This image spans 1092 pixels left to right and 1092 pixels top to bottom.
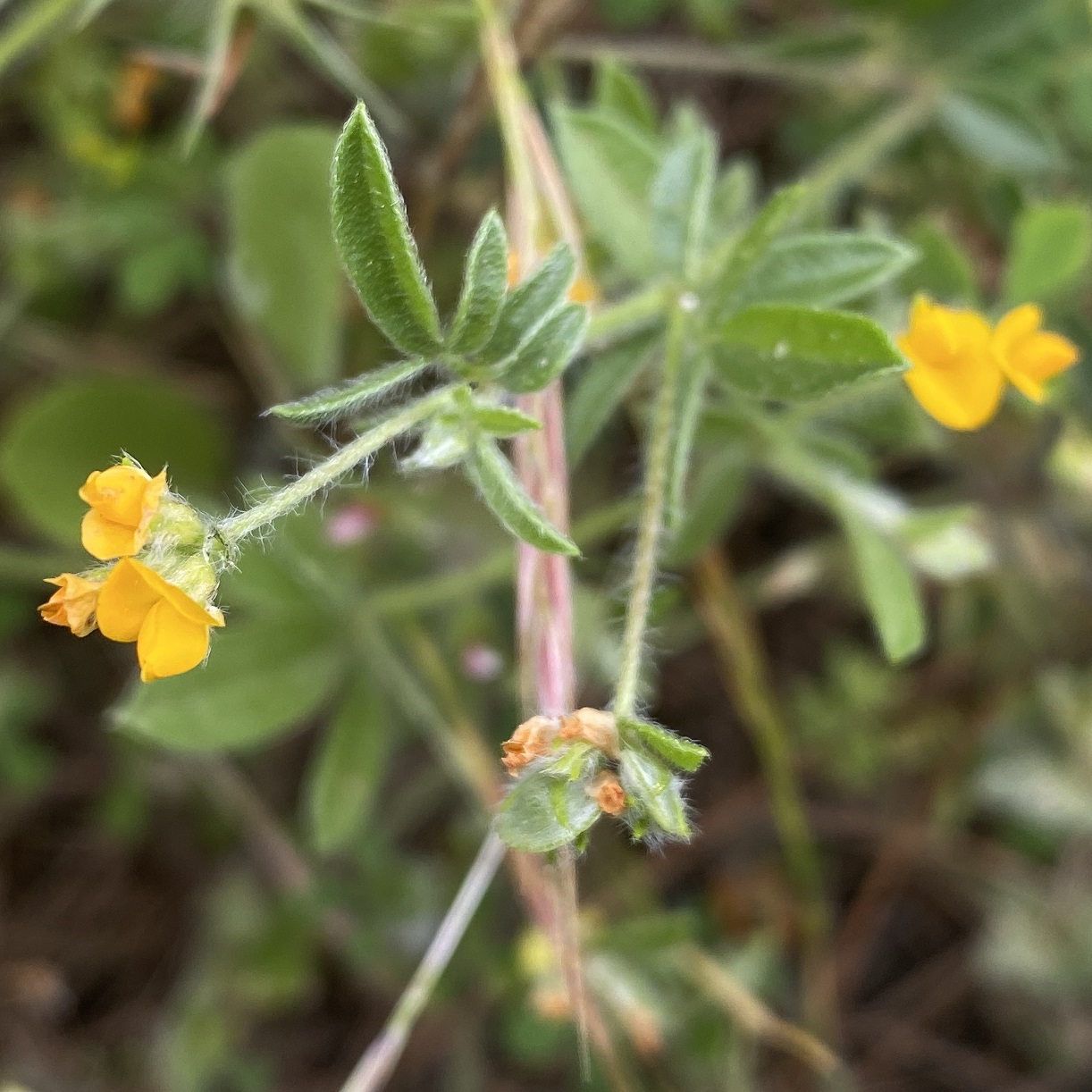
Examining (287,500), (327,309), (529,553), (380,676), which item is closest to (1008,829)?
(380,676)

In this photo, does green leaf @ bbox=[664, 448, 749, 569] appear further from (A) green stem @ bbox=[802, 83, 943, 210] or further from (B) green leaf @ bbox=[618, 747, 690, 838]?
(B) green leaf @ bbox=[618, 747, 690, 838]

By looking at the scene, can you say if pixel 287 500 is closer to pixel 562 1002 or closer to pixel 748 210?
pixel 562 1002

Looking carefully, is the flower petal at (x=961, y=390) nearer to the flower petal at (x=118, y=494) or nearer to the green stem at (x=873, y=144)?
the green stem at (x=873, y=144)

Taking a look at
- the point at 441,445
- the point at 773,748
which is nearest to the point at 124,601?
the point at 441,445

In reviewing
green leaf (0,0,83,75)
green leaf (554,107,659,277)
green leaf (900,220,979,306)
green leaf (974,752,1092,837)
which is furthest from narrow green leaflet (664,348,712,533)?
green leaf (974,752,1092,837)

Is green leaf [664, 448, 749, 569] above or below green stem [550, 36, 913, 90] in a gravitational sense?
below
